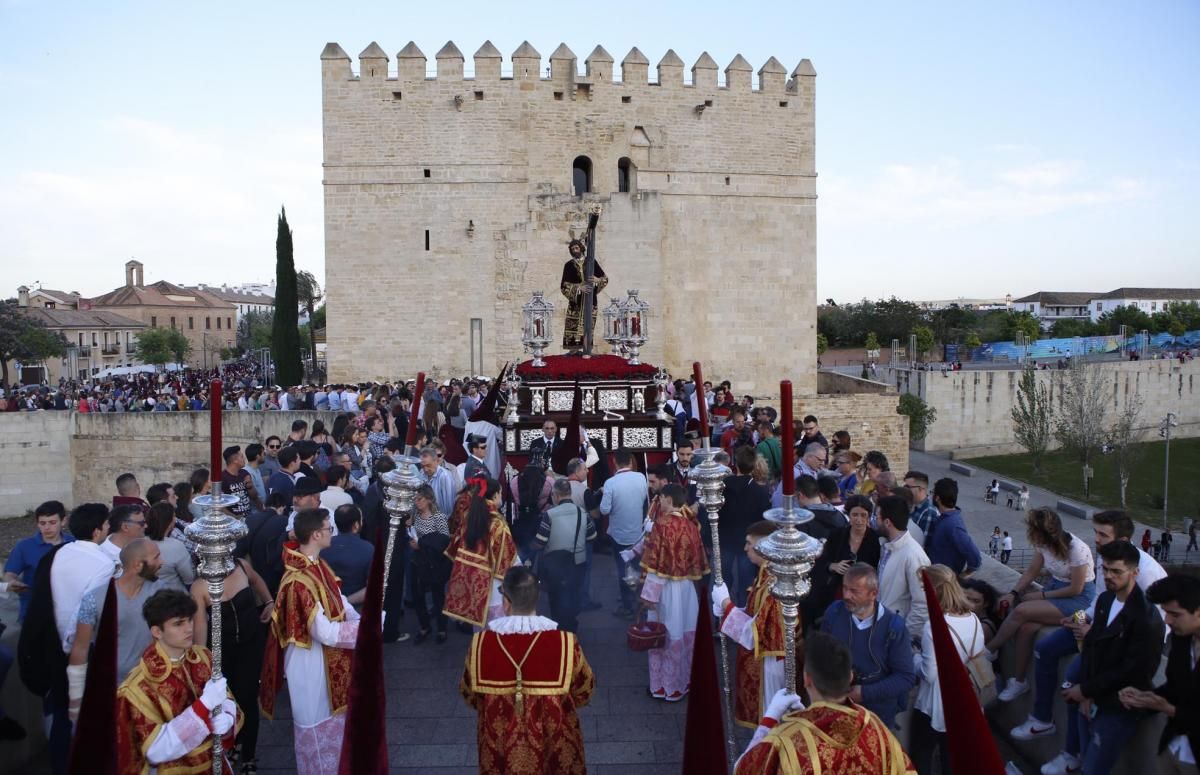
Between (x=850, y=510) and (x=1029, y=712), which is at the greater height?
(x=850, y=510)

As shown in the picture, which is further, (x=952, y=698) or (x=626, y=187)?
(x=626, y=187)

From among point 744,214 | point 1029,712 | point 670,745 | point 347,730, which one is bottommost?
point 670,745

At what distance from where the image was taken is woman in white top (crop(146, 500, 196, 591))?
532 cm

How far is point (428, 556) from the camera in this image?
24.6ft

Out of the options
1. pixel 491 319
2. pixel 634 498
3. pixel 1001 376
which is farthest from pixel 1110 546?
pixel 1001 376

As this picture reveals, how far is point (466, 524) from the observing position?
670 centimetres

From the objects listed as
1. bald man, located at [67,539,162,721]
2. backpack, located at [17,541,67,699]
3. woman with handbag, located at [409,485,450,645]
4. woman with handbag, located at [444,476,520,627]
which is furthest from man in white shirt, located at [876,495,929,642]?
backpack, located at [17,541,67,699]

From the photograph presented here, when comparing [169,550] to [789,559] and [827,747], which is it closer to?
[789,559]

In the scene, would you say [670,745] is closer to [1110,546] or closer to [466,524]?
[466,524]

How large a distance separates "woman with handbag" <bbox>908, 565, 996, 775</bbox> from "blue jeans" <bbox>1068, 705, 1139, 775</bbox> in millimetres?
594

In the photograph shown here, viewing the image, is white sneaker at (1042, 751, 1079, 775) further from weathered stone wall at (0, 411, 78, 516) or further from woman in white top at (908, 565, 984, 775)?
weathered stone wall at (0, 411, 78, 516)

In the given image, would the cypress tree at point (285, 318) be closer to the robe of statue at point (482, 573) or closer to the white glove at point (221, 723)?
the robe of statue at point (482, 573)

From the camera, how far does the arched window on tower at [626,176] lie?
1049 inches

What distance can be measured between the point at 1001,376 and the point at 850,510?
Answer: 3858 centimetres
